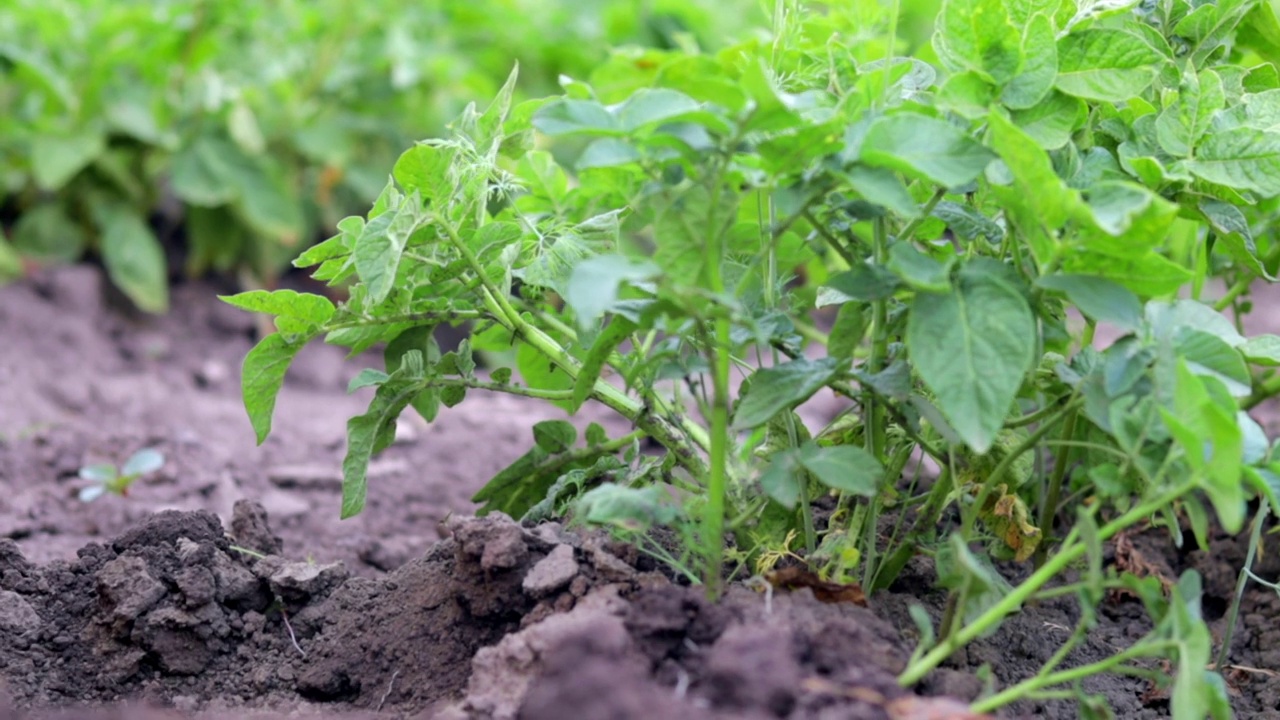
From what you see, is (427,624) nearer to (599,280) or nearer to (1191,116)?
(599,280)

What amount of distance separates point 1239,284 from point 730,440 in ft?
3.33

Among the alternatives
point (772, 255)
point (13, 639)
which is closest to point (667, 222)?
point (772, 255)

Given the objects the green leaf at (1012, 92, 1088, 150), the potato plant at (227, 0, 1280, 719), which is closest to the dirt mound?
the potato plant at (227, 0, 1280, 719)

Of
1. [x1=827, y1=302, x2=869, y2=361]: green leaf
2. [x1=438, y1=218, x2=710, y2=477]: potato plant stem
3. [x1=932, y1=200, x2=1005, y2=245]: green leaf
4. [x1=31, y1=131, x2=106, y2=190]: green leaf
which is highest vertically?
[x1=932, y1=200, x2=1005, y2=245]: green leaf

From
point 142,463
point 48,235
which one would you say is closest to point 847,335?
point 142,463

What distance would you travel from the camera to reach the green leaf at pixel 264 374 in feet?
5.39

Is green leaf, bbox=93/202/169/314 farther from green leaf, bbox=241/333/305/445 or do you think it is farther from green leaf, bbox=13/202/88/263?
green leaf, bbox=241/333/305/445

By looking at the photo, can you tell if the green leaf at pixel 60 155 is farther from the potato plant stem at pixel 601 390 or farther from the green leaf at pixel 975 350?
the green leaf at pixel 975 350

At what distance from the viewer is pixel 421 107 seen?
15.4 ft

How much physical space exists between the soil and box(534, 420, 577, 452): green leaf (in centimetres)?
24

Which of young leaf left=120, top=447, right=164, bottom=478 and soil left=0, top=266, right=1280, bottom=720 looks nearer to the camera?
soil left=0, top=266, right=1280, bottom=720

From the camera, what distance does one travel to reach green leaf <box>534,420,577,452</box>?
186cm

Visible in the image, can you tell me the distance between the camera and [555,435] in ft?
6.13

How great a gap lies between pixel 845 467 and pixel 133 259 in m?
3.37
